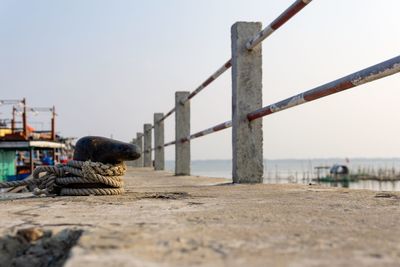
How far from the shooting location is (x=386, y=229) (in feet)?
3.48

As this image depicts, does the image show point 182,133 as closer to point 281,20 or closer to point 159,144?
point 159,144

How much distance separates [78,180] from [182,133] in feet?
12.4

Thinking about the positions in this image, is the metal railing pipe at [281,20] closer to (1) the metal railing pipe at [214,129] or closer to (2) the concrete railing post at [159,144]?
(1) the metal railing pipe at [214,129]

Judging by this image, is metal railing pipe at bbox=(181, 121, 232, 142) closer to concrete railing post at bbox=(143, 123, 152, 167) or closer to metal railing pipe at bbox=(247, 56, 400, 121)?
metal railing pipe at bbox=(247, 56, 400, 121)

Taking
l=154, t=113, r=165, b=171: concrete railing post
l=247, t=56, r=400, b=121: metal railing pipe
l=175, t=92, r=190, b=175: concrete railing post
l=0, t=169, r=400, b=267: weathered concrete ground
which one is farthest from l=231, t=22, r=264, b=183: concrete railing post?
l=154, t=113, r=165, b=171: concrete railing post

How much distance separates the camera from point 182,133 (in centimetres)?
589

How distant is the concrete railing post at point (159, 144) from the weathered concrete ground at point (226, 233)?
6.52m

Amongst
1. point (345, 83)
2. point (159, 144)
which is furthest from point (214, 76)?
point (159, 144)

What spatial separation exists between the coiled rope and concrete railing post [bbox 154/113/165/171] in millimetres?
5811

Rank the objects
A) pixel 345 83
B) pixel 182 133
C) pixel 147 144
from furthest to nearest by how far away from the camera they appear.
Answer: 1. pixel 147 144
2. pixel 182 133
3. pixel 345 83

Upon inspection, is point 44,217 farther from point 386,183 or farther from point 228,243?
point 386,183

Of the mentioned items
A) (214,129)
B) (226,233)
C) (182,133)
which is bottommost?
(226,233)

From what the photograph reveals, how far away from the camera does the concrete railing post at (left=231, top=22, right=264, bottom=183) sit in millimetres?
3172

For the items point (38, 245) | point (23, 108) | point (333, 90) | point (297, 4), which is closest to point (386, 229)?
point (38, 245)
